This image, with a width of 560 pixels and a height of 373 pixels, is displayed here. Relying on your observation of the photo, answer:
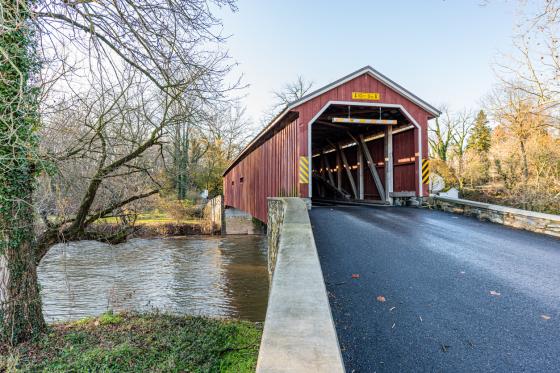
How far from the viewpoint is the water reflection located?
7.34 meters

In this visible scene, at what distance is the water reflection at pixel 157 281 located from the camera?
289 inches

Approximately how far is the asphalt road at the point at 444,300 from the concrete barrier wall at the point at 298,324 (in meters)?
0.43

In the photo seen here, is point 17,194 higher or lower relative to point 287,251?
higher

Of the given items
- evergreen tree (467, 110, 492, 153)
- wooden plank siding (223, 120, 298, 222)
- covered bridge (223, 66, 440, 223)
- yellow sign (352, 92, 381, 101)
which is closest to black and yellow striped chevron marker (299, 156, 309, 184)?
covered bridge (223, 66, 440, 223)

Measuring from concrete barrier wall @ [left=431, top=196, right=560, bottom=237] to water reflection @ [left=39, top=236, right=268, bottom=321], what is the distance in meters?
4.75

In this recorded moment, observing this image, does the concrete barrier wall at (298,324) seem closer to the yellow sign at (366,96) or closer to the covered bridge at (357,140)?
the covered bridge at (357,140)

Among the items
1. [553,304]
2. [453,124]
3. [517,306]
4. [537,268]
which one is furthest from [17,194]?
[453,124]

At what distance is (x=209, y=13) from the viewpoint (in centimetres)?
482

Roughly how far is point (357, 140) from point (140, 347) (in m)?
8.93

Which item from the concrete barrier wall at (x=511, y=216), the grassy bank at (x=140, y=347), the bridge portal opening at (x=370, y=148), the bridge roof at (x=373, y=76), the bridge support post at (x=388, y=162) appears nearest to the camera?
the grassy bank at (x=140, y=347)

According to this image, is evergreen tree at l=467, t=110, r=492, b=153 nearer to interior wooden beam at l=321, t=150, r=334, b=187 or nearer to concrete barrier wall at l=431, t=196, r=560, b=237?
interior wooden beam at l=321, t=150, r=334, b=187

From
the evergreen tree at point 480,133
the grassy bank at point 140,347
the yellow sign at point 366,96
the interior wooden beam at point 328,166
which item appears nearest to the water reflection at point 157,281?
the grassy bank at point 140,347

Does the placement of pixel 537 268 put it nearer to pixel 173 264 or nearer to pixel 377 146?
pixel 377 146

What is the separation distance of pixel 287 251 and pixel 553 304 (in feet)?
6.87
